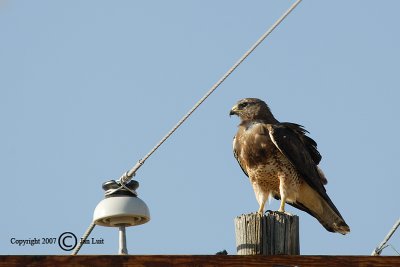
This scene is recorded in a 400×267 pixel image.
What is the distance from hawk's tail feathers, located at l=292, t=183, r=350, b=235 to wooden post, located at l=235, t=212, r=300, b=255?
375 cm

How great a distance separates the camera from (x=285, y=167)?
10680mm

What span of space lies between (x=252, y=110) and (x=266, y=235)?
4.84 metres

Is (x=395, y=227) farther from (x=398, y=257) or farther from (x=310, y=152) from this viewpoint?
(x=310, y=152)

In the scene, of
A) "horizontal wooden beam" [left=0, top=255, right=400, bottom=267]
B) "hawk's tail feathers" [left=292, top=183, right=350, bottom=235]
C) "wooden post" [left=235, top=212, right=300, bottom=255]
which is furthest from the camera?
"hawk's tail feathers" [left=292, top=183, right=350, bottom=235]

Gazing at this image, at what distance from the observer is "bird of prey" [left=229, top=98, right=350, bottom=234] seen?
10602mm

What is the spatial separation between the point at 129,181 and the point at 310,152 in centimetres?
449

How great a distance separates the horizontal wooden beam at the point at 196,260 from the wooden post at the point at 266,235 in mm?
532

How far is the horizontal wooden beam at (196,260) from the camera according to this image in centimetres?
567

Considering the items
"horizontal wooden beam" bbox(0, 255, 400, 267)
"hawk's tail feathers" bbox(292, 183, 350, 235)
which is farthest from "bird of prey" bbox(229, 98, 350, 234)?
"horizontal wooden beam" bbox(0, 255, 400, 267)

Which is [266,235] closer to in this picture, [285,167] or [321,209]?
[285,167]

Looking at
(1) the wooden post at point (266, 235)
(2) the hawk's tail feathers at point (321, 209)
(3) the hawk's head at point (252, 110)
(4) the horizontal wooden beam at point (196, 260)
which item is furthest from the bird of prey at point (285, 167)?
(4) the horizontal wooden beam at point (196, 260)

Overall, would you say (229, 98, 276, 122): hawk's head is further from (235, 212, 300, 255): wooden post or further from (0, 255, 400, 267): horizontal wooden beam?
(0, 255, 400, 267): horizontal wooden beam

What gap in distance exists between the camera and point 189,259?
19.2 feet

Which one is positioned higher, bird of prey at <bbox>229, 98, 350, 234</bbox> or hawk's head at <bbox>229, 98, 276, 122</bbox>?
hawk's head at <bbox>229, 98, 276, 122</bbox>
